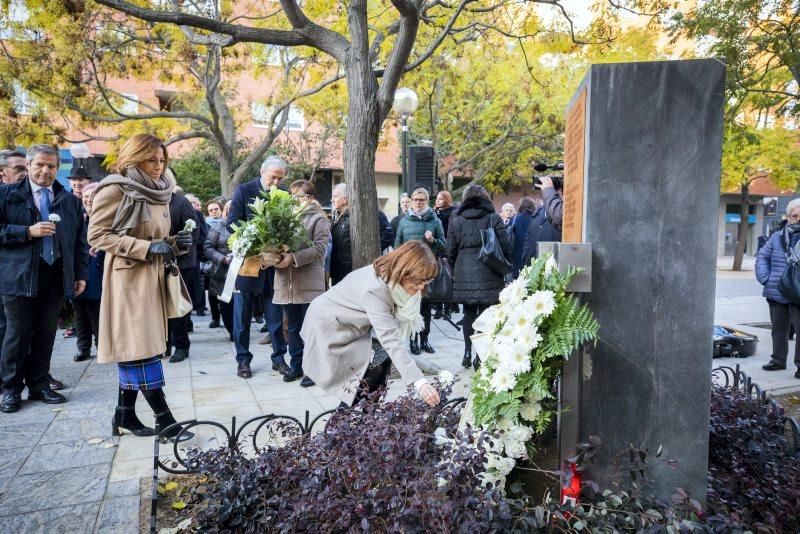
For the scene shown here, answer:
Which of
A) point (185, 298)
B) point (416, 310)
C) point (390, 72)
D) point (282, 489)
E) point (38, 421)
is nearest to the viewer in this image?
point (282, 489)

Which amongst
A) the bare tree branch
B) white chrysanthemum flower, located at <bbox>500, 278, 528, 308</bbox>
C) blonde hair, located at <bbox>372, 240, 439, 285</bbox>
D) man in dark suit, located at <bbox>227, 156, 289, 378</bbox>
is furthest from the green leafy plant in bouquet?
white chrysanthemum flower, located at <bbox>500, 278, 528, 308</bbox>

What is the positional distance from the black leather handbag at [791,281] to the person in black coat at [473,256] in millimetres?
3041

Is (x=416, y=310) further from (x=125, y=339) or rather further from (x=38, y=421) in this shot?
(x=38, y=421)

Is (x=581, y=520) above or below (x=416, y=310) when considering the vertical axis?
below

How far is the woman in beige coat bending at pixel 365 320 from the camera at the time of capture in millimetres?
3404

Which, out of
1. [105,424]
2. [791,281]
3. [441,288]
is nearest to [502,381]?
[105,424]

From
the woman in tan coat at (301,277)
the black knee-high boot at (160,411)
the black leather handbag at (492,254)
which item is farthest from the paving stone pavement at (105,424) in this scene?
the black leather handbag at (492,254)

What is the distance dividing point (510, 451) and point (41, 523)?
8.20 ft

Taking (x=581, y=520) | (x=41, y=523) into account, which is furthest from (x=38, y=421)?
(x=581, y=520)

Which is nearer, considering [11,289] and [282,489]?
[282,489]

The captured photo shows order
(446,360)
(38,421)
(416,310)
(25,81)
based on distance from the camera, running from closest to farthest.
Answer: (416,310), (38,421), (446,360), (25,81)

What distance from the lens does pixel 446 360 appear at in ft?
23.2

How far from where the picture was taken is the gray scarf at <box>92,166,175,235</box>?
3.83 meters

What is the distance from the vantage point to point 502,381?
2.55m
